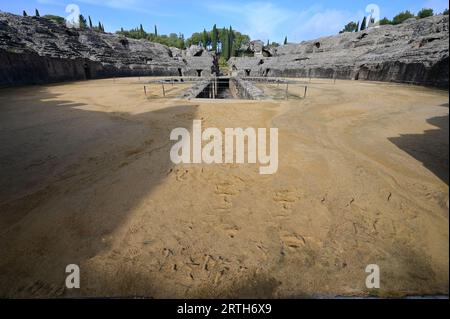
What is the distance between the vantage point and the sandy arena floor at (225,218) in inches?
83.4

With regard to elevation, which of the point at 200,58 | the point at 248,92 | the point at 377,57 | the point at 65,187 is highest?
the point at 200,58

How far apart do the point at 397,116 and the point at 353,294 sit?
8.34m

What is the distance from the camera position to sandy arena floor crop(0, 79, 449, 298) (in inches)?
83.4

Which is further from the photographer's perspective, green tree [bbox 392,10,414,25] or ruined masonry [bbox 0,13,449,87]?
green tree [bbox 392,10,414,25]

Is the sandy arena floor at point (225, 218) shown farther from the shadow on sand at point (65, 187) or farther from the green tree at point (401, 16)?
the green tree at point (401, 16)

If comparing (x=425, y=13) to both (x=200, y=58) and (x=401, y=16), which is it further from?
(x=200, y=58)

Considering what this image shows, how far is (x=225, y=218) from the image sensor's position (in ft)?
9.91

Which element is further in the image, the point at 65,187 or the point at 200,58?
the point at 200,58

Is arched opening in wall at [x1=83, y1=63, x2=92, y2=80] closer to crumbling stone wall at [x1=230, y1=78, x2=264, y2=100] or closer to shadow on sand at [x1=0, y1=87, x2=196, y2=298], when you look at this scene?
crumbling stone wall at [x1=230, y1=78, x2=264, y2=100]

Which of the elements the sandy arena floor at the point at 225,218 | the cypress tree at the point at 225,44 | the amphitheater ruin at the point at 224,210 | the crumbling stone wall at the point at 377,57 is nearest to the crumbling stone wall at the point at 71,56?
the crumbling stone wall at the point at 377,57

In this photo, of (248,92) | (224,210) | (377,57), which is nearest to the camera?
(224,210)

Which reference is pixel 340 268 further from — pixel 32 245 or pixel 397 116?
pixel 397 116

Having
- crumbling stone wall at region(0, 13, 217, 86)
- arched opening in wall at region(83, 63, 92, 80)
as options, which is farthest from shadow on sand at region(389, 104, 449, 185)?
arched opening in wall at region(83, 63, 92, 80)

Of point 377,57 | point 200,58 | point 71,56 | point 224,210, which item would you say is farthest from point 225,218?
point 200,58
